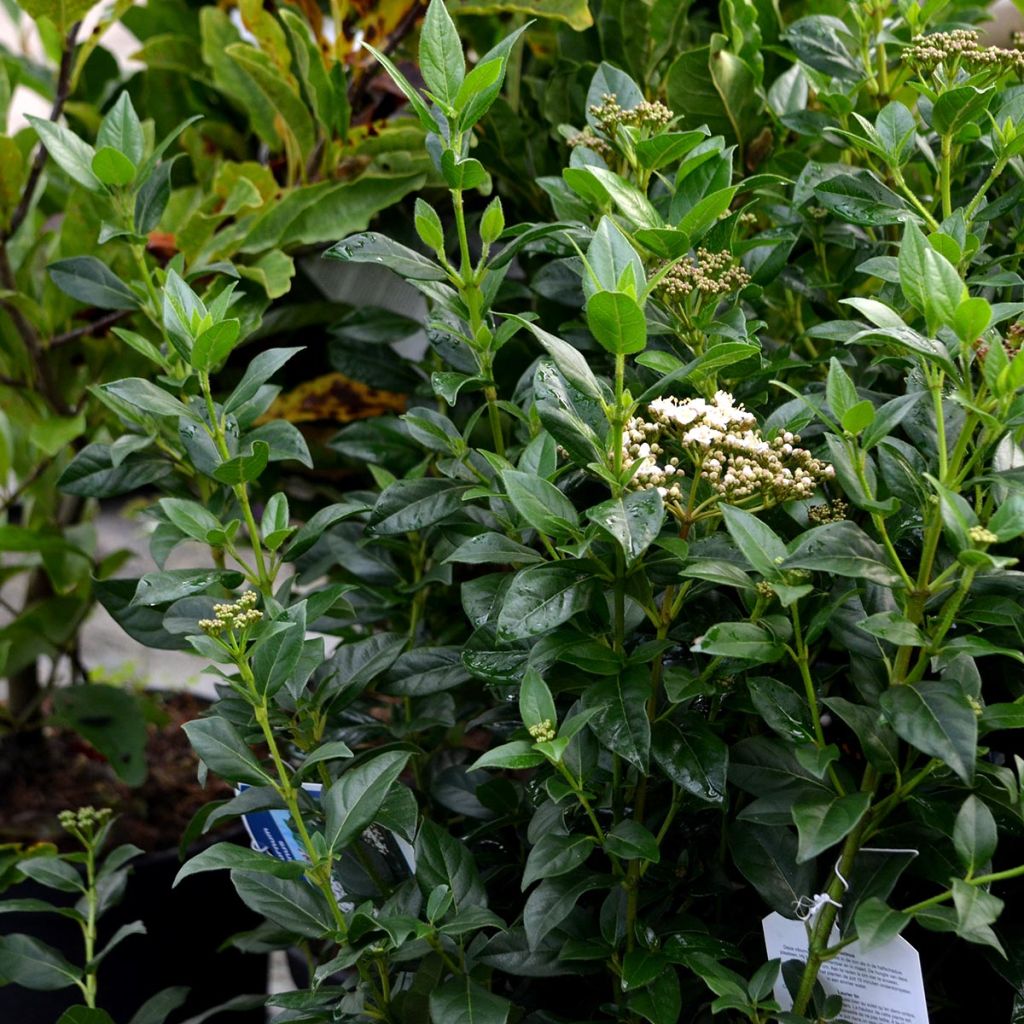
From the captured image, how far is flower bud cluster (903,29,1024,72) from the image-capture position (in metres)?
0.86

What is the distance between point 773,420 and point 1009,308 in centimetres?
16

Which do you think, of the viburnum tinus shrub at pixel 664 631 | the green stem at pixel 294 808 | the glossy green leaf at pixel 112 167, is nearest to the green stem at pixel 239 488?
the viburnum tinus shrub at pixel 664 631

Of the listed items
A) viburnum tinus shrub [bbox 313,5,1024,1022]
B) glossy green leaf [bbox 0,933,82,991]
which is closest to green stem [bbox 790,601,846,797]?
viburnum tinus shrub [bbox 313,5,1024,1022]

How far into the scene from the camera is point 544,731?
27.6 inches

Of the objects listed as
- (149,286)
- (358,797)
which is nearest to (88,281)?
(149,286)

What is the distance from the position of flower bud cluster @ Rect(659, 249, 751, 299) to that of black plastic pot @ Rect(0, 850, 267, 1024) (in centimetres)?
98

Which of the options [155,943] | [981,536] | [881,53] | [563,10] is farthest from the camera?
[155,943]

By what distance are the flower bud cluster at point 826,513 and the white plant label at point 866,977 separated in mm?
243

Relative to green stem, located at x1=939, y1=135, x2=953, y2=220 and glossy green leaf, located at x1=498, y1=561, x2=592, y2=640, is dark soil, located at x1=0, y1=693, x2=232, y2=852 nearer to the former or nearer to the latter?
glossy green leaf, located at x1=498, y1=561, x2=592, y2=640

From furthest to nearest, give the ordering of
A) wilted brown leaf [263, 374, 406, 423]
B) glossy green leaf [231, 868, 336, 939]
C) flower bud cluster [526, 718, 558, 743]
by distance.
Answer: wilted brown leaf [263, 374, 406, 423]
glossy green leaf [231, 868, 336, 939]
flower bud cluster [526, 718, 558, 743]

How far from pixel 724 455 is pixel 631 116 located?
0.29 m

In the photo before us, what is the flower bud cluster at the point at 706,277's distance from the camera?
2.66ft

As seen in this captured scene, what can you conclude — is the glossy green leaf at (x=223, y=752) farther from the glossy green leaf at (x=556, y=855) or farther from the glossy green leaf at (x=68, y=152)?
the glossy green leaf at (x=68, y=152)

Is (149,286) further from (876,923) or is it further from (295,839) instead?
(876,923)
